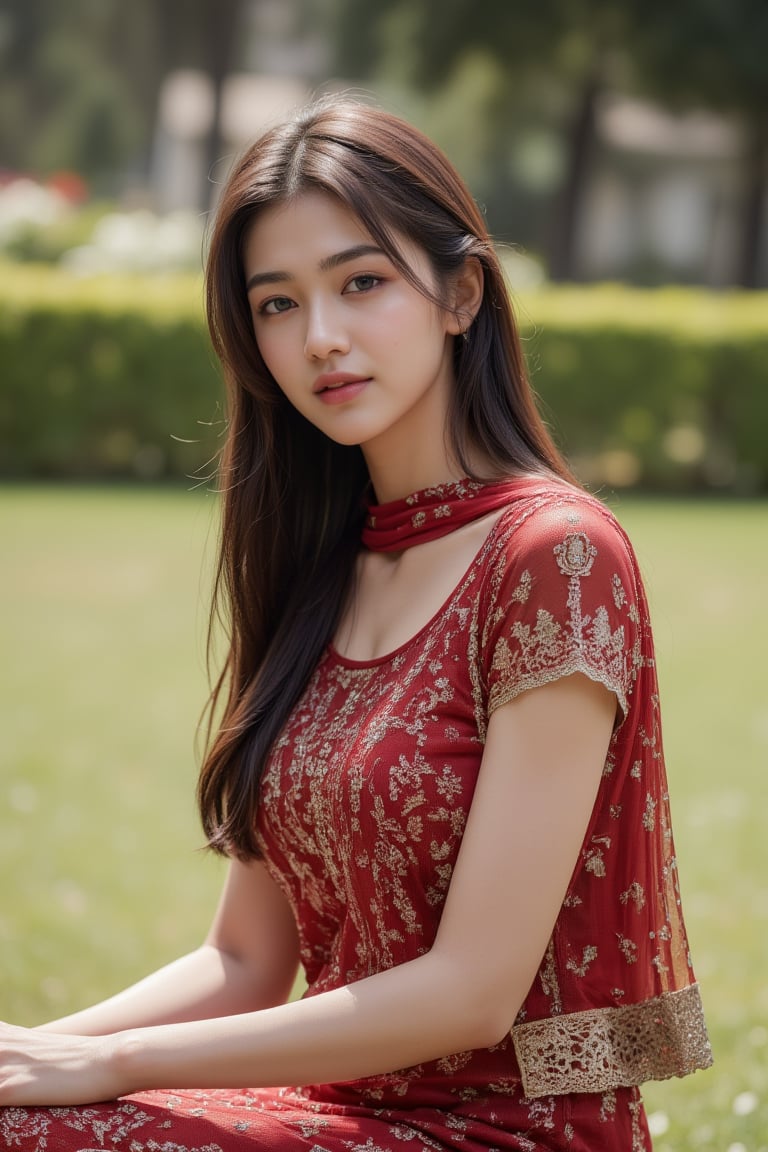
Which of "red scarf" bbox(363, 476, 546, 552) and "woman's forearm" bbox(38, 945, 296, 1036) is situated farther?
"woman's forearm" bbox(38, 945, 296, 1036)

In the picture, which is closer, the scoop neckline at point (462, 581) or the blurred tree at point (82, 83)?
the scoop neckline at point (462, 581)

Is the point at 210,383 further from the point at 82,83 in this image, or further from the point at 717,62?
the point at 82,83

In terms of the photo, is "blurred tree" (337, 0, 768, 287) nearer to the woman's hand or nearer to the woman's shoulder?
the woman's shoulder

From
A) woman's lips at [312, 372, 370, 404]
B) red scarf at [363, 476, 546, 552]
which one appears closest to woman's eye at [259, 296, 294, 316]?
woman's lips at [312, 372, 370, 404]

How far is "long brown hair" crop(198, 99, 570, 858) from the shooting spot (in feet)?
7.04

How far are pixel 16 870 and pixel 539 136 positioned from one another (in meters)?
42.9

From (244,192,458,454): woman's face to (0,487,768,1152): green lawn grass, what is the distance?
0.36m

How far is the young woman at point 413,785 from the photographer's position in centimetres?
186

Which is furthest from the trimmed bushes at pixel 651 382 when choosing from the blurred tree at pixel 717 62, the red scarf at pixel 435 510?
the blurred tree at pixel 717 62

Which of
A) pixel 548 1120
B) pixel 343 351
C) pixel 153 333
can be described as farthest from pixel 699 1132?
pixel 153 333

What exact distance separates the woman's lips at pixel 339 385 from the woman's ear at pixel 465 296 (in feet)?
0.60

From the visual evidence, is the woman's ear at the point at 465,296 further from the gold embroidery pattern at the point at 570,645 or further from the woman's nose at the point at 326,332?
the gold embroidery pattern at the point at 570,645

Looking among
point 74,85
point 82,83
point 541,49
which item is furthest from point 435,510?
point 74,85

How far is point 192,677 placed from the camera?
303 inches
